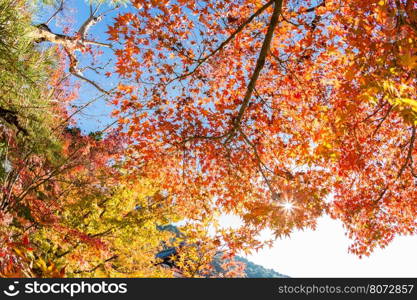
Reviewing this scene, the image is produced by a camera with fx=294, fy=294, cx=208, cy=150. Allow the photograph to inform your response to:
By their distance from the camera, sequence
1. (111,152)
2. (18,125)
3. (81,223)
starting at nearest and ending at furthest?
(18,125) → (81,223) → (111,152)

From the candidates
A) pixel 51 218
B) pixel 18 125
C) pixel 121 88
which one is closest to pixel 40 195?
pixel 51 218

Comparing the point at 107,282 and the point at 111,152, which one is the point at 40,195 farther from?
the point at 107,282

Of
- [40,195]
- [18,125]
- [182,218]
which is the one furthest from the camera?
[182,218]

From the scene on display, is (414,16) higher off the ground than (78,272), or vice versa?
(414,16)

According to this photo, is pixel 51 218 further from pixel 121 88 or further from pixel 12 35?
pixel 12 35

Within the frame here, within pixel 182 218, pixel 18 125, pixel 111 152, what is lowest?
pixel 182 218

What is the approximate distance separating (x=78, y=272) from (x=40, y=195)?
3.88 meters

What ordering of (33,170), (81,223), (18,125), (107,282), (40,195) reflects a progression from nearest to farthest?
(107,282) → (18,125) → (33,170) → (40,195) → (81,223)

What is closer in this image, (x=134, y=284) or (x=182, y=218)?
(x=134, y=284)

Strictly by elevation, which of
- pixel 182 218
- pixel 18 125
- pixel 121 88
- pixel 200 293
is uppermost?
pixel 121 88

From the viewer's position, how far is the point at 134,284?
145 inches

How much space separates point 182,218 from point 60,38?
9.03 meters

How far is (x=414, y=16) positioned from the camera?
3.90 meters

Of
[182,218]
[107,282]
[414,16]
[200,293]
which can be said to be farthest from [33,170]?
[414,16]
